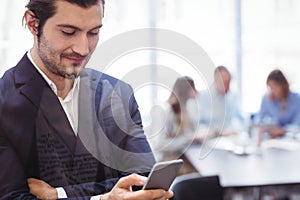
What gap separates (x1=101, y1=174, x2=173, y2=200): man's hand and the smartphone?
2cm

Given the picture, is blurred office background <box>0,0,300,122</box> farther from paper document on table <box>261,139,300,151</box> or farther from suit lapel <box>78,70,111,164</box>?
paper document on table <box>261,139,300,151</box>

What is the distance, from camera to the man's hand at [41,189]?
156 cm

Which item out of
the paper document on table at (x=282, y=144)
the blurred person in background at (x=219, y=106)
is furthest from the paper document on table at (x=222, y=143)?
the paper document on table at (x=282, y=144)

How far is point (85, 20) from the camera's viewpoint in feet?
5.21

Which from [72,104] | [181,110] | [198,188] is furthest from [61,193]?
[181,110]

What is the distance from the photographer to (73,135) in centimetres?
168

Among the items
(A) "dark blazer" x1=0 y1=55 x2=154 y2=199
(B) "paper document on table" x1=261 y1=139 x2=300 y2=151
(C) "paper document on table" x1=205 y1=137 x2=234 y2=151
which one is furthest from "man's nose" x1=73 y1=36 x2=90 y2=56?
(B) "paper document on table" x1=261 y1=139 x2=300 y2=151

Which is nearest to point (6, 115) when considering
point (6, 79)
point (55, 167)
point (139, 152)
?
point (6, 79)

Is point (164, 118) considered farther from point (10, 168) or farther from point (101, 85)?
point (10, 168)

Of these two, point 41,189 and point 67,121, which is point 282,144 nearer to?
point 67,121

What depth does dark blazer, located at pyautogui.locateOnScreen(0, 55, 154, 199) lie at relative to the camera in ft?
5.07

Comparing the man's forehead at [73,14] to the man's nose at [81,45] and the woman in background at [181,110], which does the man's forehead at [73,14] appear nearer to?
the man's nose at [81,45]

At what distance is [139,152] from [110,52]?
437 mm

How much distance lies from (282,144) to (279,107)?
1.63ft
